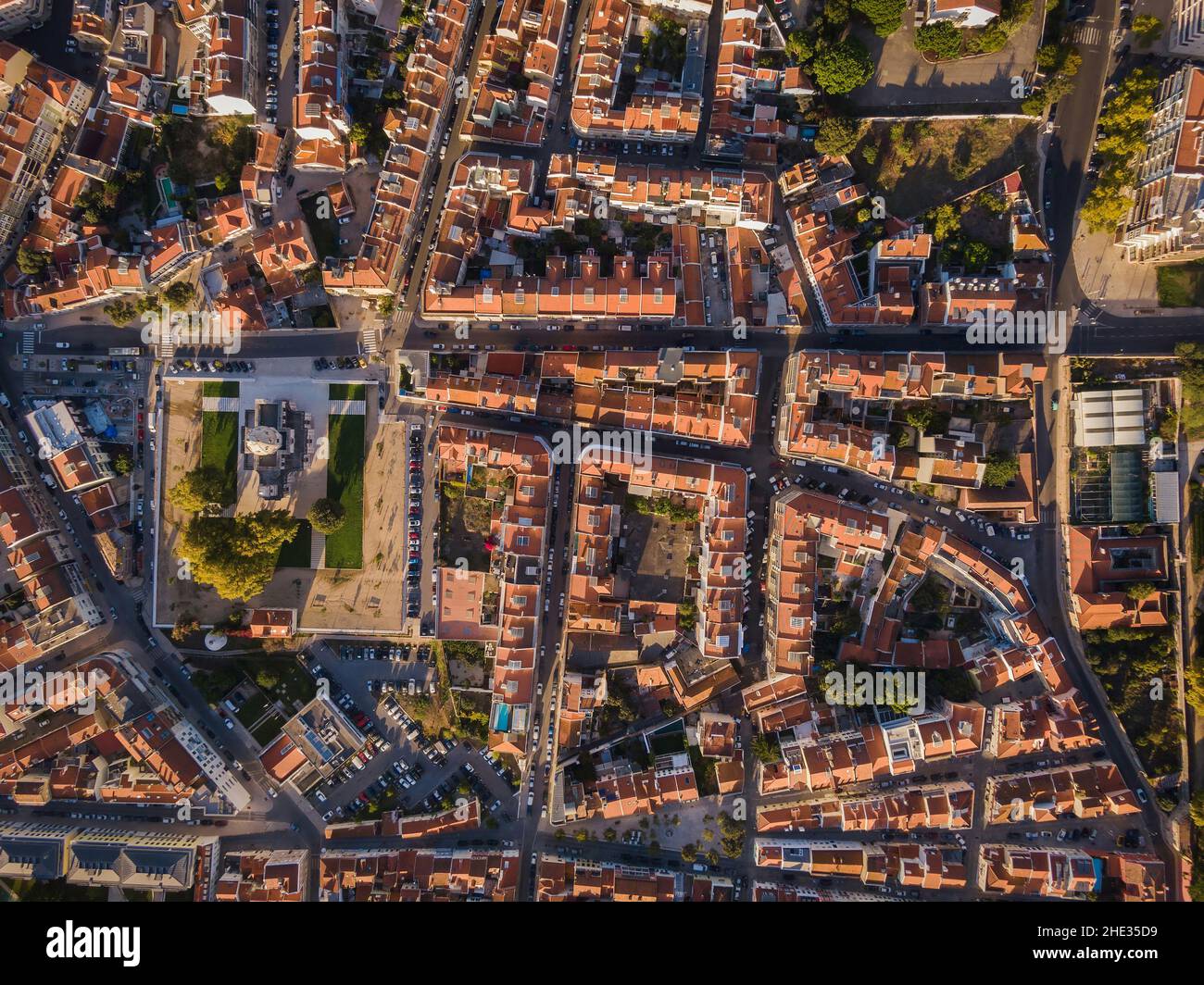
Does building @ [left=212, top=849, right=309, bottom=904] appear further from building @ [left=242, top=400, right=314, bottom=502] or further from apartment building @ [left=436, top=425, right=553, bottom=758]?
building @ [left=242, top=400, right=314, bottom=502]

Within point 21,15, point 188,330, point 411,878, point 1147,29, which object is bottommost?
point 411,878

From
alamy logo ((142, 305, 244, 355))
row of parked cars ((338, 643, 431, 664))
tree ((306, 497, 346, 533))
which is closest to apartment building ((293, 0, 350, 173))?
alamy logo ((142, 305, 244, 355))

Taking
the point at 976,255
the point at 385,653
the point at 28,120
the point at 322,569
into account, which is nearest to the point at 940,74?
the point at 976,255

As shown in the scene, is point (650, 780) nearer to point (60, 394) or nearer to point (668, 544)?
point (668, 544)

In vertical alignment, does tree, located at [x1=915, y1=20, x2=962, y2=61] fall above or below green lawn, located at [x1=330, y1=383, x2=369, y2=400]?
above

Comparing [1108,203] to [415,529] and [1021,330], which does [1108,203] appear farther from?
[415,529]
